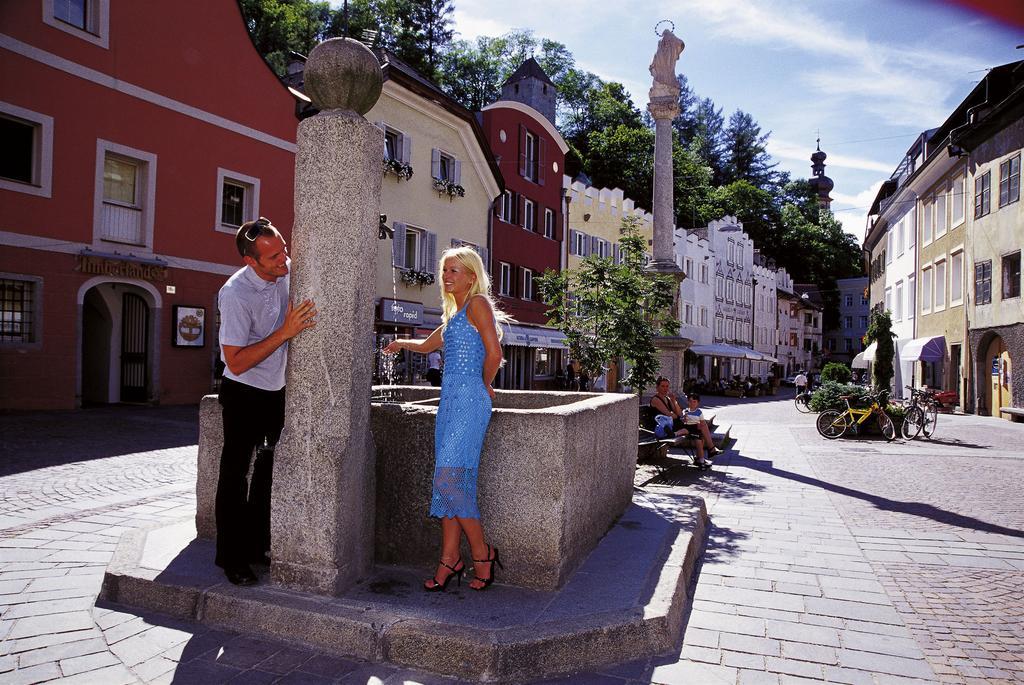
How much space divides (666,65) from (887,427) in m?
9.73

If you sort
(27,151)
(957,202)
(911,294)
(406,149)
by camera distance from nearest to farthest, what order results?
(27,151), (406,149), (957,202), (911,294)

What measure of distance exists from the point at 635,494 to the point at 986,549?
9.67 feet

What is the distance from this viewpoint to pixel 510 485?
13.4 feet

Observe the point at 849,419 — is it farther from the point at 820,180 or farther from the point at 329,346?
the point at 820,180

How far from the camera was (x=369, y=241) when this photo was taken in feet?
13.1

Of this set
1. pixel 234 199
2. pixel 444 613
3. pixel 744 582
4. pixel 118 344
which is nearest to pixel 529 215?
pixel 234 199

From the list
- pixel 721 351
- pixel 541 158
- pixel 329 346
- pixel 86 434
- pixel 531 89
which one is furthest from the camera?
pixel 721 351

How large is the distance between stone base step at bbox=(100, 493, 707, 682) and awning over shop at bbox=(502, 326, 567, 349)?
22.8 metres

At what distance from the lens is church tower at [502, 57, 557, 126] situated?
37469 millimetres

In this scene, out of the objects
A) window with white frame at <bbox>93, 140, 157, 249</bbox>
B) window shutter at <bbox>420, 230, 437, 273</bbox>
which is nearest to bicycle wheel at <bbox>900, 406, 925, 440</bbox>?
window shutter at <bbox>420, 230, 437, 273</bbox>

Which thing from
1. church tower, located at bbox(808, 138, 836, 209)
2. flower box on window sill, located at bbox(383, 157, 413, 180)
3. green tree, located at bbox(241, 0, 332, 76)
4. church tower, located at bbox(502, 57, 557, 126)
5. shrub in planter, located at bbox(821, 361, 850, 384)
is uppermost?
church tower, located at bbox(808, 138, 836, 209)

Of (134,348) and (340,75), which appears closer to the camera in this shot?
(340,75)

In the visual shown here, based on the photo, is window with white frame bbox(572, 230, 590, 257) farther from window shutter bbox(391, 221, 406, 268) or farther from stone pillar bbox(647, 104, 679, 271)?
stone pillar bbox(647, 104, 679, 271)

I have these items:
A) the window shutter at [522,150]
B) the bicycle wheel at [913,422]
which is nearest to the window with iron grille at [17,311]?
the bicycle wheel at [913,422]
